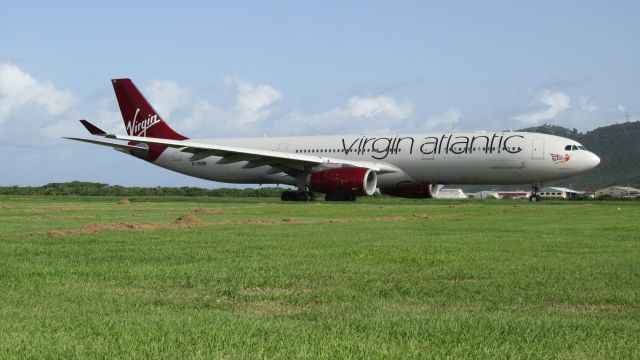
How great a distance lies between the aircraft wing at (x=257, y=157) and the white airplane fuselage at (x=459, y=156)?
781mm

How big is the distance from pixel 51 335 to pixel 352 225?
499 inches

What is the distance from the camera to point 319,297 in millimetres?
6773

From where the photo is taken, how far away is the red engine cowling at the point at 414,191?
4183 cm

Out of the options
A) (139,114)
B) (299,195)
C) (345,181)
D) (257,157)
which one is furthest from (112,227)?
(139,114)

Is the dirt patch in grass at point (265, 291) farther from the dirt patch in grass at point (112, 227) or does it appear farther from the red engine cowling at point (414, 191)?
the red engine cowling at point (414, 191)

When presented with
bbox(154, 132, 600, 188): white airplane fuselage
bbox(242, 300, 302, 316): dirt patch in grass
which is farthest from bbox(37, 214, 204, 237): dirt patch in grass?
bbox(154, 132, 600, 188): white airplane fuselage

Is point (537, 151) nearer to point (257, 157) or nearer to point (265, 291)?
point (257, 157)

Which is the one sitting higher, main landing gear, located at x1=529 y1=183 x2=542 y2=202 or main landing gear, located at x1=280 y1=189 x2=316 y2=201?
main landing gear, located at x1=529 y1=183 x2=542 y2=202

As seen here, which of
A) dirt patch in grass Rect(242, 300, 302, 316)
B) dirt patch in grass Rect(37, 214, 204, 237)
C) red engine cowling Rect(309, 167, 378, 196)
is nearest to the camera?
dirt patch in grass Rect(242, 300, 302, 316)

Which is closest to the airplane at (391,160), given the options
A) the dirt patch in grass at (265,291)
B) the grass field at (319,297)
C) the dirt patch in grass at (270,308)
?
the grass field at (319,297)

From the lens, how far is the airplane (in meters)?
36.5

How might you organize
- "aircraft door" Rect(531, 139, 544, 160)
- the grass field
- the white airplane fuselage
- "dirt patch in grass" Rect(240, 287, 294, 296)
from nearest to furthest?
the grass field → "dirt patch in grass" Rect(240, 287, 294, 296) → "aircraft door" Rect(531, 139, 544, 160) → the white airplane fuselage

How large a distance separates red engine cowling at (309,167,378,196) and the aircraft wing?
→ 3.07 ft

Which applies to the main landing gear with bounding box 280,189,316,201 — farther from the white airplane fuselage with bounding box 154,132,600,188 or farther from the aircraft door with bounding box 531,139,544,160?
the aircraft door with bounding box 531,139,544,160
